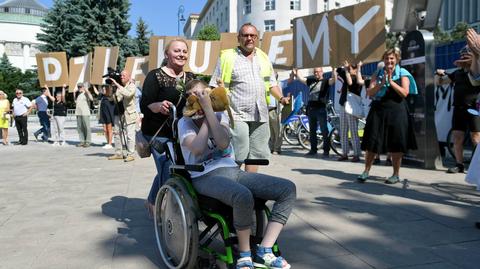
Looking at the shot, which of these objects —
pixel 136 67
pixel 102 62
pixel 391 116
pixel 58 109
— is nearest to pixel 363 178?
pixel 391 116

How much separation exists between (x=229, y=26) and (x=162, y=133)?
63.8 m

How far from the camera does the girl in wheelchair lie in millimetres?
2910

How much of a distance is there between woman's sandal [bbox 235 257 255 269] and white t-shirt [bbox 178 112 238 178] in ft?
2.24

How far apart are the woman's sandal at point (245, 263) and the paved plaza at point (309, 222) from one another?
49 cm

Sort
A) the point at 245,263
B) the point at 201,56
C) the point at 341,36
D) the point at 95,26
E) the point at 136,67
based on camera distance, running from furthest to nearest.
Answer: the point at 95,26, the point at 136,67, the point at 201,56, the point at 341,36, the point at 245,263

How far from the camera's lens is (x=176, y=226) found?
3.16 metres

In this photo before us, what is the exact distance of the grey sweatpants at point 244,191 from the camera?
2887 mm

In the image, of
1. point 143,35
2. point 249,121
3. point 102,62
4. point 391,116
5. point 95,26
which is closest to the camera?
point 249,121

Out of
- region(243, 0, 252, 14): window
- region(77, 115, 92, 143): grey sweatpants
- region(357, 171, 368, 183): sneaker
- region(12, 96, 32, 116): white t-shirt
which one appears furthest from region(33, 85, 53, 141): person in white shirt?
region(243, 0, 252, 14): window

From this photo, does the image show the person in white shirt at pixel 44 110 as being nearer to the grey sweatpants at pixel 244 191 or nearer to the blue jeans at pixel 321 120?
the blue jeans at pixel 321 120

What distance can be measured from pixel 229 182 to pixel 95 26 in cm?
3610

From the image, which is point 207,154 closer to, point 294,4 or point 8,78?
point 294,4

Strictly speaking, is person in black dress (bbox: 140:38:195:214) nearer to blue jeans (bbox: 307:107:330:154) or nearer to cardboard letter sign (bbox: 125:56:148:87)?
blue jeans (bbox: 307:107:330:154)

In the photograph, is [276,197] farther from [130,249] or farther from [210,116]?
[130,249]
